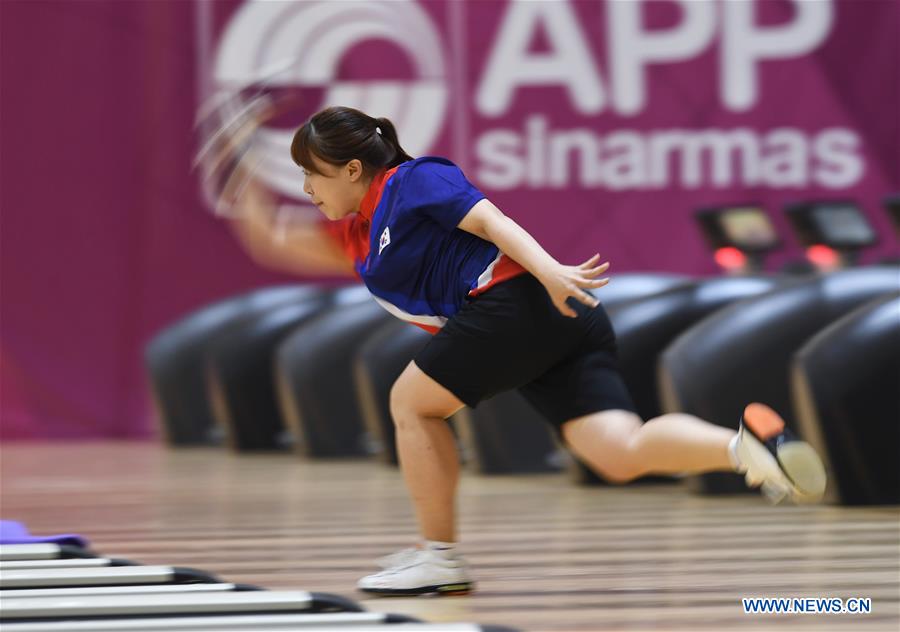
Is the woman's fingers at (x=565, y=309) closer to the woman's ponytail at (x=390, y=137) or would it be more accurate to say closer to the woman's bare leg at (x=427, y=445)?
the woman's bare leg at (x=427, y=445)

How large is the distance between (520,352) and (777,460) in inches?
22.1

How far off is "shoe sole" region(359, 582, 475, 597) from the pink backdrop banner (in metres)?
6.85

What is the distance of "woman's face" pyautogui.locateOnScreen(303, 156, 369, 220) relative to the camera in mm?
3455

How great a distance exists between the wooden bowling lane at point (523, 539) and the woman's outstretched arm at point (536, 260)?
60 centimetres

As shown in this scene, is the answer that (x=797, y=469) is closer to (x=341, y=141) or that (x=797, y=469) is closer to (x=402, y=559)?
(x=402, y=559)

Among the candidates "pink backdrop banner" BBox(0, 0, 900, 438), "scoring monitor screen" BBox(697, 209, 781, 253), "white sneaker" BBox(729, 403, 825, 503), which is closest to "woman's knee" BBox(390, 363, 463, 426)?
"white sneaker" BBox(729, 403, 825, 503)

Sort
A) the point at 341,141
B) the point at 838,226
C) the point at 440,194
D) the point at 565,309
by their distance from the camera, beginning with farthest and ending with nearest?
the point at 838,226 → the point at 341,141 → the point at 440,194 → the point at 565,309

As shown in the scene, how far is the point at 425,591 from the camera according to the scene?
3.40 m

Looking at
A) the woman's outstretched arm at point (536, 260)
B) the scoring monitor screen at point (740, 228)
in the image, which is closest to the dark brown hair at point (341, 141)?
the woman's outstretched arm at point (536, 260)

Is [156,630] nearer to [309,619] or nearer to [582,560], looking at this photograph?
[309,619]

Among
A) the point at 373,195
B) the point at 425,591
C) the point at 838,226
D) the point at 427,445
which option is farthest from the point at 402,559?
the point at 838,226

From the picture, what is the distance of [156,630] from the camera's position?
2707 millimetres

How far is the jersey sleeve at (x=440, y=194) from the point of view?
329cm

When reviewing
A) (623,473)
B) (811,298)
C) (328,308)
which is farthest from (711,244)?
(623,473)
